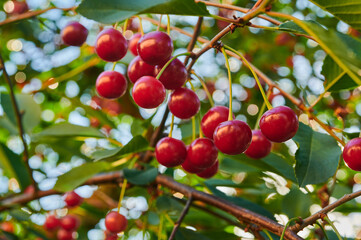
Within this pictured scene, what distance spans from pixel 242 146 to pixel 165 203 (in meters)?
0.52

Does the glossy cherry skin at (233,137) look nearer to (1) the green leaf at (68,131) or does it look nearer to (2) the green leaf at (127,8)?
(2) the green leaf at (127,8)

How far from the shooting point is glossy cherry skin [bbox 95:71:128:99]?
3.92 ft

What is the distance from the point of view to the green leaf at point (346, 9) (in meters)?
0.76

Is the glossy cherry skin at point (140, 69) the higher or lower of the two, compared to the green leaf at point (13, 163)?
higher

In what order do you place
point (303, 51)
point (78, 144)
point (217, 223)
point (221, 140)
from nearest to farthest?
point (221, 140) → point (217, 223) → point (78, 144) → point (303, 51)

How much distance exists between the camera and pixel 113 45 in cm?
113

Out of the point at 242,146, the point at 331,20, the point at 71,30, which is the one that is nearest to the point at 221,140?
the point at 242,146

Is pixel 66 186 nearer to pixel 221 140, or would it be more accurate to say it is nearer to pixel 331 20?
pixel 221 140

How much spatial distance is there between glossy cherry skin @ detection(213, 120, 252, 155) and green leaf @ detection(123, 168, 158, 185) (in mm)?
416

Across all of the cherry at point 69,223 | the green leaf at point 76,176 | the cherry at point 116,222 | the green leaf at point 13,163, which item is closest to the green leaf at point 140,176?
the green leaf at point 76,176

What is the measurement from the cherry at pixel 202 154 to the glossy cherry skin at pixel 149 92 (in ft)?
0.61

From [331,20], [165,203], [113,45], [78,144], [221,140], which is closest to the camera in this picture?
[221,140]

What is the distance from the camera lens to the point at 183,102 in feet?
3.44

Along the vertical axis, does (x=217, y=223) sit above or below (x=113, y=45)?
below
